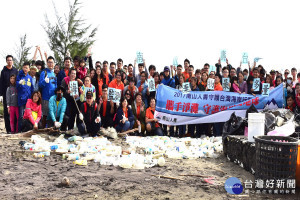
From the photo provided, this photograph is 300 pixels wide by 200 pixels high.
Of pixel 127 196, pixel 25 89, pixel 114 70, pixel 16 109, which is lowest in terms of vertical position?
pixel 127 196

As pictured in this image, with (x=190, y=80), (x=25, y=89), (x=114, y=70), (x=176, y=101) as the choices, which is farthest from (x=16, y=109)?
(x=190, y=80)

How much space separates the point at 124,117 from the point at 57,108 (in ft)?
6.02

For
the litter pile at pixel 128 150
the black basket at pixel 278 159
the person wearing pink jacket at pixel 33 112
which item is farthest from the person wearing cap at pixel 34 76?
the black basket at pixel 278 159

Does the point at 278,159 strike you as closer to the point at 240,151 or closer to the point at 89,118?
the point at 240,151

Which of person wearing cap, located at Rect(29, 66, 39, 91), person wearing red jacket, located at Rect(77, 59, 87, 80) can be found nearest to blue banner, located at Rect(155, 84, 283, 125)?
person wearing red jacket, located at Rect(77, 59, 87, 80)

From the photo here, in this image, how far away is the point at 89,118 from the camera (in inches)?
304

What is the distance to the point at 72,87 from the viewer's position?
25.5 ft

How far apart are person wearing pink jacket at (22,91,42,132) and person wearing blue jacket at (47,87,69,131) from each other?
0.30 metres

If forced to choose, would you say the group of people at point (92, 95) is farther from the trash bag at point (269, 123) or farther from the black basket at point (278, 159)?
the black basket at point (278, 159)

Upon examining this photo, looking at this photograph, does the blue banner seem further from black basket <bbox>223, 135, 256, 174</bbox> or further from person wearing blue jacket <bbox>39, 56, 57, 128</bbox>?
person wearing blue jacket <bbox>39, 56, 57, 128</bbox>

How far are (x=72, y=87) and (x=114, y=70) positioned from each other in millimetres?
1805

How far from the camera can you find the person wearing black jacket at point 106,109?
8.12 meters

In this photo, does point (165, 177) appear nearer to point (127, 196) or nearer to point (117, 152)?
point (127, 196)

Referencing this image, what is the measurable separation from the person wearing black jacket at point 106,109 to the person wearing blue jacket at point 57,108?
41.2 inches
